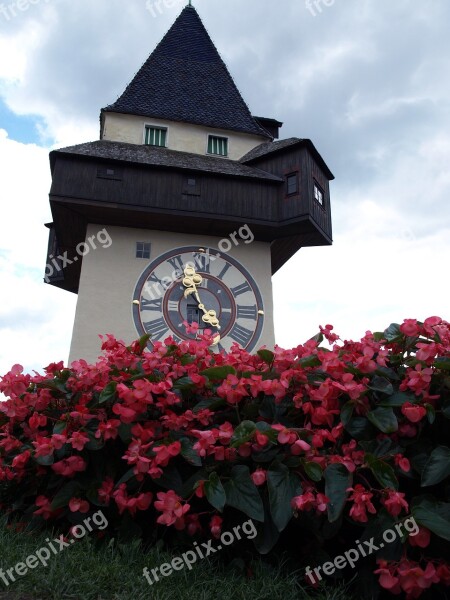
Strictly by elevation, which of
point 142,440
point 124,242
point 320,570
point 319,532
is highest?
point 124,242

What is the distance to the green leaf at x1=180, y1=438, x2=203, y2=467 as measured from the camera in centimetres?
260

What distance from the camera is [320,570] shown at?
8.53ft

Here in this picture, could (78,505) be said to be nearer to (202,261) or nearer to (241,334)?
(241,334)

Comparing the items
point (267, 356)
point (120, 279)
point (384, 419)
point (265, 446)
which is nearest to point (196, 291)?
point (120, 279)

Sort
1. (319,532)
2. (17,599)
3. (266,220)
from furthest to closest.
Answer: (266,220) < (319,532) < (17,599)

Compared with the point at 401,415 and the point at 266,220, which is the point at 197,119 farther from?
the point at 401,415

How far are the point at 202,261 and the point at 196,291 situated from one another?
714 millimetres

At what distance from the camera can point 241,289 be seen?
12.5 m

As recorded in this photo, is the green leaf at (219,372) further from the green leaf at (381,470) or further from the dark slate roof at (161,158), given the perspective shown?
the dark slate roof at (161,158)

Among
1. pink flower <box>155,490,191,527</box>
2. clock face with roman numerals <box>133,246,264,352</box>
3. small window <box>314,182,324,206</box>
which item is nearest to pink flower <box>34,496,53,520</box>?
pink flower <box>155,490,191,527</box>

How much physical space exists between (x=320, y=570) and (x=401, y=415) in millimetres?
→ 771

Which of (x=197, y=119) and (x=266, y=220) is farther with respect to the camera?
(x=197, y=119)

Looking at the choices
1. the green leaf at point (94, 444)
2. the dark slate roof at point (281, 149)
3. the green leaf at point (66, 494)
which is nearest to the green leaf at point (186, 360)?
the green leaf at point (94, 444)

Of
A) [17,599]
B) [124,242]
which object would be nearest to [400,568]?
[17,599]
